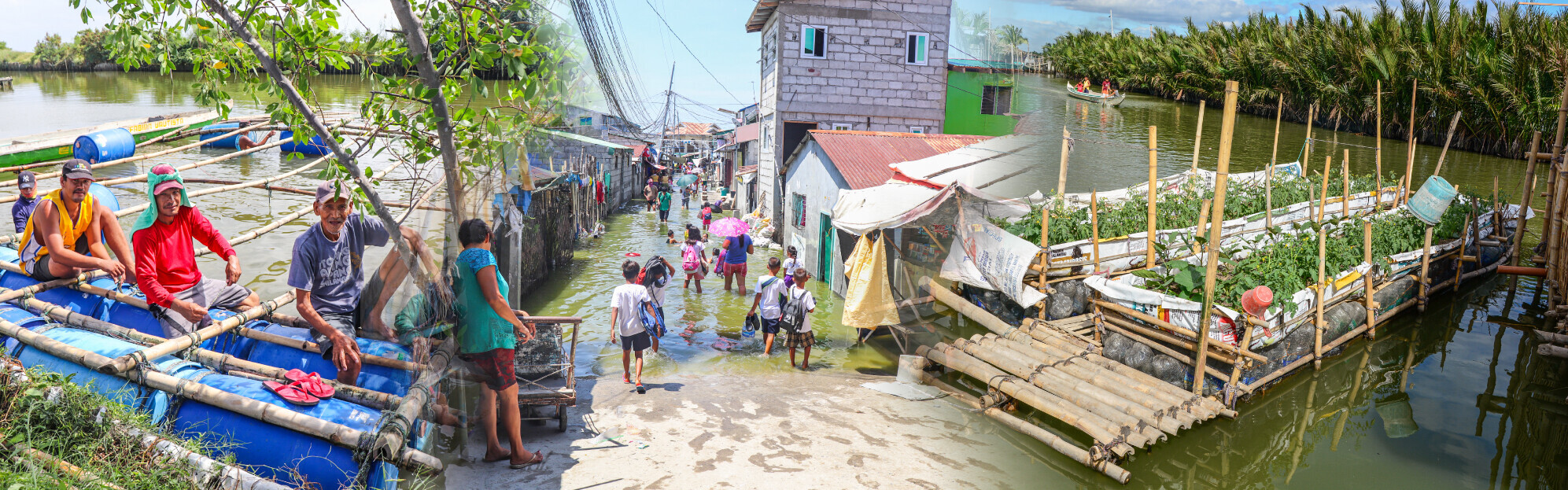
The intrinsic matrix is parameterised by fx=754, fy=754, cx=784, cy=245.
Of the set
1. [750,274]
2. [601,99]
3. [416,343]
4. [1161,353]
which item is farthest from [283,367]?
[1161,353]

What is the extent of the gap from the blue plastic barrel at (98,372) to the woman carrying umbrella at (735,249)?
4.75m

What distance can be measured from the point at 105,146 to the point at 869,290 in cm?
1066

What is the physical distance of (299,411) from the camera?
142 inches

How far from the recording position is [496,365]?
3.89m

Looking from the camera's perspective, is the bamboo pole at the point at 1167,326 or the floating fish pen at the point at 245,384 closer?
the floating fish pen at the point at 245,384

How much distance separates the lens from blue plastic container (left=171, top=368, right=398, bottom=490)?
3471 millimetres

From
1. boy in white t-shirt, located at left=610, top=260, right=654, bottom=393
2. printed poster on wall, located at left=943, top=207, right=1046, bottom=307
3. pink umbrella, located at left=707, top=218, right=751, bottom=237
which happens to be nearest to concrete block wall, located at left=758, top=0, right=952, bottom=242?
pink umbrella, located at left=707, top=218, right=751, bottom=237

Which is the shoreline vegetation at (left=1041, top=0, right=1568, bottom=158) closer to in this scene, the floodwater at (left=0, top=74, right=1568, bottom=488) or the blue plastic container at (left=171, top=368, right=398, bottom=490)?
the floodwater at (left=0, top=74, right=1568, bottom=488)

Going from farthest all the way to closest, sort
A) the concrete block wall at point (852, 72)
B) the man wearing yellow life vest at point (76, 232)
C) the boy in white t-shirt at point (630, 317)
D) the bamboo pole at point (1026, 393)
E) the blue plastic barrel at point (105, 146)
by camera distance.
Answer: the blue plastic barrel at point (105, 146)
the concrete block wall at point (852, 72)
the bamboo pole at point (1026, 393)
the boy in white t-shirt at point (630, 317)
the man wearing yellow life vest at point (76, 232)

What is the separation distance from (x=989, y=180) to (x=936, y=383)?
235cm

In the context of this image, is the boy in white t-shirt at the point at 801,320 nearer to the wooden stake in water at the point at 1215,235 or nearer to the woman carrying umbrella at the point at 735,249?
the woman carrying umbrella at the point at 735,249

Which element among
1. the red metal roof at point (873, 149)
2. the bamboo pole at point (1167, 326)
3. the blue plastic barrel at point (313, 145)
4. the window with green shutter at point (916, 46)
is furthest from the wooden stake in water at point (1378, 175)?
the blue plastic barrel at point (313, 145)

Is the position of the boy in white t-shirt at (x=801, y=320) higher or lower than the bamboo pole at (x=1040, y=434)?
higher

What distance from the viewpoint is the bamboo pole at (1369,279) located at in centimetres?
882
